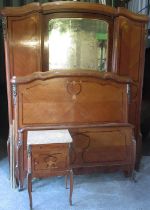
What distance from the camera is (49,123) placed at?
2.47 m

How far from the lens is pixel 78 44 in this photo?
268 centimetres

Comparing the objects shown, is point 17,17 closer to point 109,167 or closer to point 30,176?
point 30,176

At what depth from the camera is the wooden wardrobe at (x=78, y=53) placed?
246cm

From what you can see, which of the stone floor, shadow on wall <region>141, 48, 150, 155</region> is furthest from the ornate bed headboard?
shadow on wall <region>141, 48, 150, 155</region>

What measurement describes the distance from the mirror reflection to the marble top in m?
0.68

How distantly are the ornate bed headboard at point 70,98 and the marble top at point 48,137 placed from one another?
0.17 metres

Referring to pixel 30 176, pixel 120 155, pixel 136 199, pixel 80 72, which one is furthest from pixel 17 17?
pixel 136 199

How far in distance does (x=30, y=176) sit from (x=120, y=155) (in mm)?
910

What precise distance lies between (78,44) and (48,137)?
1.03 metres

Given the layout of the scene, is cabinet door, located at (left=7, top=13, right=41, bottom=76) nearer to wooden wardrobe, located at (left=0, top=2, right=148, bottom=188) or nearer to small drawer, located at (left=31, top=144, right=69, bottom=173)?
wooden wardrobe, located at (left=0, top=2, right=148, bottom=188)

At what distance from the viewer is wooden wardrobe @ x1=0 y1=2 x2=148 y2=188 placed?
2.46 meters

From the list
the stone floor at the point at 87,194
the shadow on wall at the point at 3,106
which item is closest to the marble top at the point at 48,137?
the stone floor at the point at 87,194

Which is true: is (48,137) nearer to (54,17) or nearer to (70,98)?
(70,98)

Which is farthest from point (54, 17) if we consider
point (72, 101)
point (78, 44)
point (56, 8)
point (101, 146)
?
point (101, 146)
